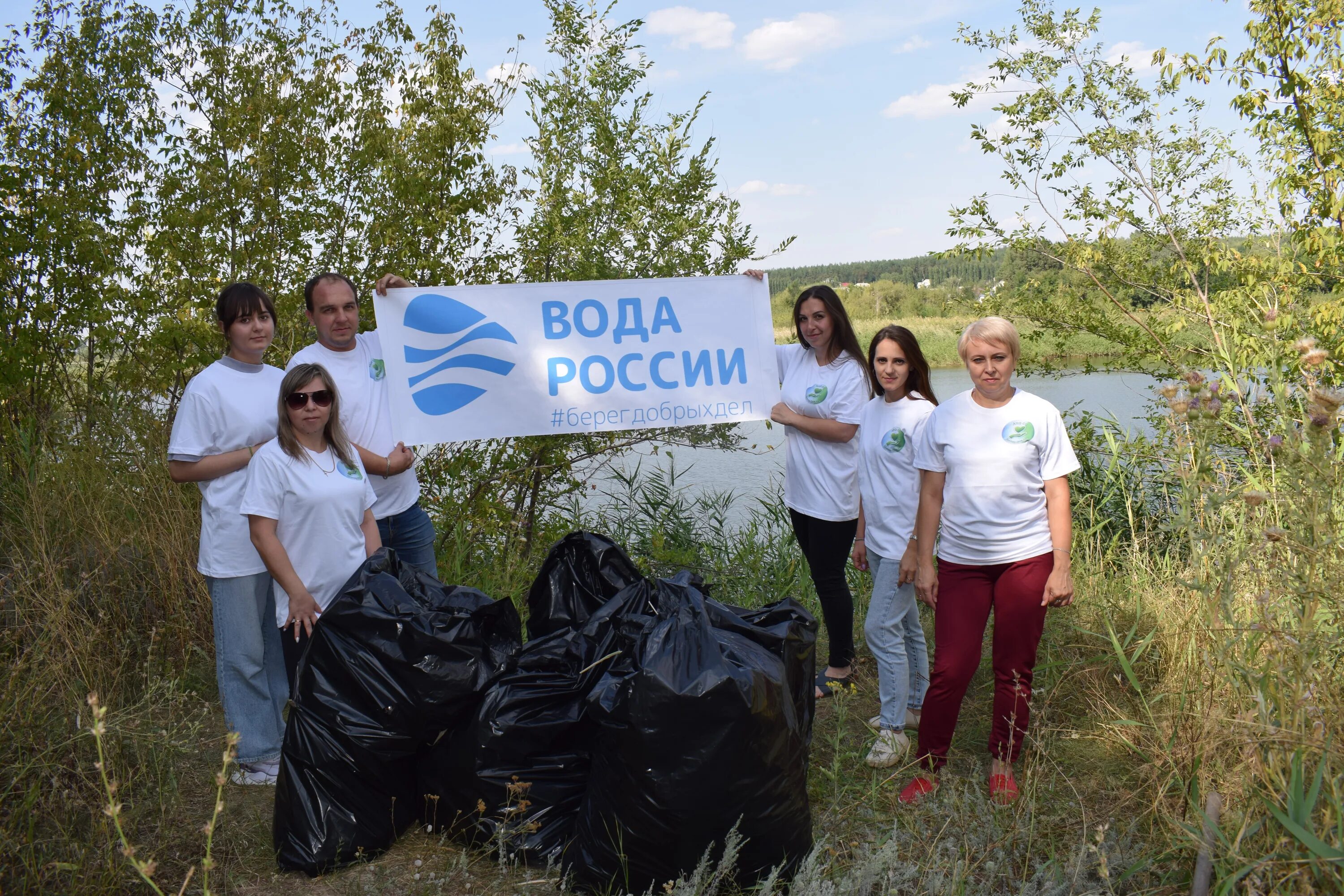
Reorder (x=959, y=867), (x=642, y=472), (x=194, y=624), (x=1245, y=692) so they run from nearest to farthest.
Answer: (x=959, y=867)
(x=1245, y=692)
(x=194, y=624)
(x=642, y=472)

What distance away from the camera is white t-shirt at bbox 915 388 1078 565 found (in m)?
3.09

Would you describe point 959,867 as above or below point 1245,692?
below

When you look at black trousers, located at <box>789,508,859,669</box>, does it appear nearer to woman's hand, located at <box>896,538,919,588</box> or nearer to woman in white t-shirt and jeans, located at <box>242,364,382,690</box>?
woman's hand, located at <box>896,538,919,588</box>

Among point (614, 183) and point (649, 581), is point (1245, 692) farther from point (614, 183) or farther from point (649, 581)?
point (614, 183)

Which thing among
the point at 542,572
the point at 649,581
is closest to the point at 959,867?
the point at 649,581

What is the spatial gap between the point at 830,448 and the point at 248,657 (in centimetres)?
225

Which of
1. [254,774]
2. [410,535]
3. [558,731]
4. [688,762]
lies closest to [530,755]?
[558,731]

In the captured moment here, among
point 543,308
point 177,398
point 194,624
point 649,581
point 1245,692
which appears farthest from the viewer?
point 177,398

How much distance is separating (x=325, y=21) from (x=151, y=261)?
6.45 ft

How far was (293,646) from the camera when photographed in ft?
10.3

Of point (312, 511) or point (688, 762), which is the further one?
point (312, 511)

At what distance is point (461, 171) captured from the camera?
579 centimetres

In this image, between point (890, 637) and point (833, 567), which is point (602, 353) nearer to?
point (833, 567)

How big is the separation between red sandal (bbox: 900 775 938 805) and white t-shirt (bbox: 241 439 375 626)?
1.93 m
